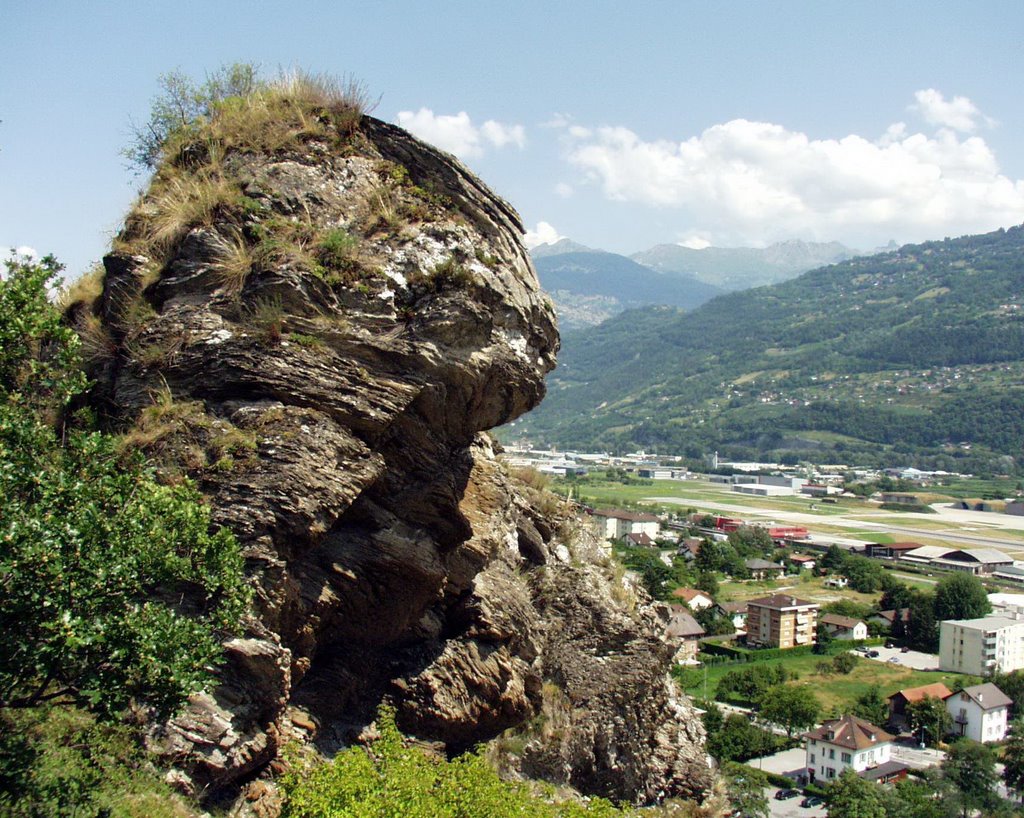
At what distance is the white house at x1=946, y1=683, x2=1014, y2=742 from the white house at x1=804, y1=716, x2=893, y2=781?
32.4 ft

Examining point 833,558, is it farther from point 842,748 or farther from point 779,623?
point 842,748

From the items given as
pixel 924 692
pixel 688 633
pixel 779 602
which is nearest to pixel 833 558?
pixel 779 602

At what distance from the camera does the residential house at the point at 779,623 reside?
84750 mm

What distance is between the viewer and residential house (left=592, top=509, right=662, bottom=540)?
128375mm

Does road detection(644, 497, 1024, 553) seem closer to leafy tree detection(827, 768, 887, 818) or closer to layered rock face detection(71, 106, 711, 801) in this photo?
leafy tree detection(827, 768, 887, 818)

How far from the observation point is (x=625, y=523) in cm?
13312

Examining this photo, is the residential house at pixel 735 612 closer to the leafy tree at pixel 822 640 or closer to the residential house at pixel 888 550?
the leafy tree at pixel 822 640

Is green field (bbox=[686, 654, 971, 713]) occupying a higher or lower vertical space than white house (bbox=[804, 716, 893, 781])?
lower

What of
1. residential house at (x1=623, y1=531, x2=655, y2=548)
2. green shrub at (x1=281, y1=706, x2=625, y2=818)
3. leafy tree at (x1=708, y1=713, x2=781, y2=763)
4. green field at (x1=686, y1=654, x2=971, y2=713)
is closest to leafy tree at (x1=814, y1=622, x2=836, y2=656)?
green field at (x1=686, y1=654, x2=971, y2=713)

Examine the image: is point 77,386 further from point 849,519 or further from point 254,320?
point 849,519

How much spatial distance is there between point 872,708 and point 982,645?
1926 centimetres

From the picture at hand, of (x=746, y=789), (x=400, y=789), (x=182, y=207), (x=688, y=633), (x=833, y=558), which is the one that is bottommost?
(x=746, y=789)

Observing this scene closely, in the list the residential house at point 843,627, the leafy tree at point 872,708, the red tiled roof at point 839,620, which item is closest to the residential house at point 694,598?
the red tiled roof at point 839,620

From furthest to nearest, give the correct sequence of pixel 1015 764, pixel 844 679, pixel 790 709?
pixel 844 679 < pixel 790 709 < pixel 1015 764
